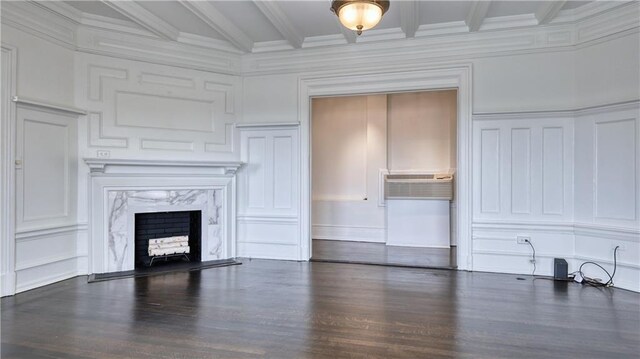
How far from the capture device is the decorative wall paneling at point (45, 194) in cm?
402

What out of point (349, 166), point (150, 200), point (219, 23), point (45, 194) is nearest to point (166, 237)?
point (150, 200)

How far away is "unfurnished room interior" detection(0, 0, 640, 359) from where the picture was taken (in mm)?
3121

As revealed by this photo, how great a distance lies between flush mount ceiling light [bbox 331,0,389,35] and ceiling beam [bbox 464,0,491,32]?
65.0 inches

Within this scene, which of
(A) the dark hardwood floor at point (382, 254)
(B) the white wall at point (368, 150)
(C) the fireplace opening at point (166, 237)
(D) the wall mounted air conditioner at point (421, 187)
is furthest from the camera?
(B) the white wall at point (368, 150)

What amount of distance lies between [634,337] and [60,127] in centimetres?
582

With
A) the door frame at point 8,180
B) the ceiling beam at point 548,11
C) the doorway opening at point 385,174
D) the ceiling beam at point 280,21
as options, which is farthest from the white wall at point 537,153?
the door frame at point 8,180

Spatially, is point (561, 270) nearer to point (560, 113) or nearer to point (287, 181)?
point (560, 113)

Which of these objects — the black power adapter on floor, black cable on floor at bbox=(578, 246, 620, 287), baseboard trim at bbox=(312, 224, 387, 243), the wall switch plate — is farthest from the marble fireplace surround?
black cable on floor at bbox=(578, 246, 620, 287)

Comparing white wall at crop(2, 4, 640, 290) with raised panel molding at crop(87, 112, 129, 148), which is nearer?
white wall at crop(2, 4, 640, 290)

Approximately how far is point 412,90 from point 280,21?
1.94m

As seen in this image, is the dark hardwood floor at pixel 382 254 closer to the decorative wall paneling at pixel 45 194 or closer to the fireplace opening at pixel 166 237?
the fireplace opening at pixel 166 237

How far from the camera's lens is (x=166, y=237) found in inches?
209

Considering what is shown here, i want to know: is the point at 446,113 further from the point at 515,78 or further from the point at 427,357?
the point at 427,357

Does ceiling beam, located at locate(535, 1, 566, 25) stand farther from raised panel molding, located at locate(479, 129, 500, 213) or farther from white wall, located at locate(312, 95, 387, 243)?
white wall, located at locate(312, 95, 387, 243)
